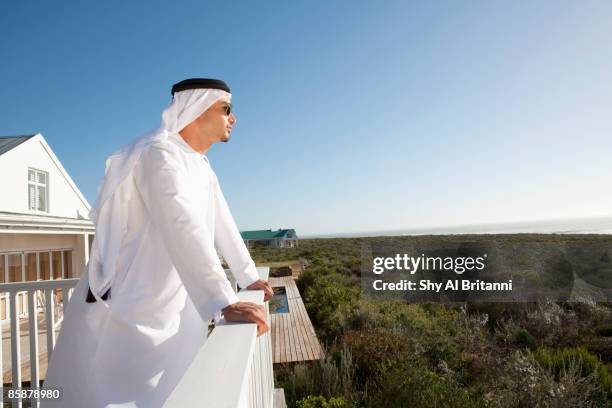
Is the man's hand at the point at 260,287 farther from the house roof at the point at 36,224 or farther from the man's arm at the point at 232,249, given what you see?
the house roof at the point at 36,224

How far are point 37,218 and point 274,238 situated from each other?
144 ft

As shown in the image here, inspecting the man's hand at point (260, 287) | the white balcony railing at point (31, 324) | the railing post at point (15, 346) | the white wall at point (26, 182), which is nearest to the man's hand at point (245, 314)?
the man's hand at point (260, 287)

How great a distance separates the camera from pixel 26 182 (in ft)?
31.4

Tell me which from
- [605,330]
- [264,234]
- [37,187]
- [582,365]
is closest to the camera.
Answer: [582,365]

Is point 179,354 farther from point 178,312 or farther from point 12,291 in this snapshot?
point 12,291

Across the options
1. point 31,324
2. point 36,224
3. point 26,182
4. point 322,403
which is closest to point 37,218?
point 36,224

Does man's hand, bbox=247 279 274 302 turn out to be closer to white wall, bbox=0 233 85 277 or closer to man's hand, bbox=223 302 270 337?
man's hand, bbox=223 302 270 337

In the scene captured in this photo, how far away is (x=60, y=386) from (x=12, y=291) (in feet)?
5.38

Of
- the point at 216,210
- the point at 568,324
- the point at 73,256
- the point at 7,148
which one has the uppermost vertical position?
the point at 7,148

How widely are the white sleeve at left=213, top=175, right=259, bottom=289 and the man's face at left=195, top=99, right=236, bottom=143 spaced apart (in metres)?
0.22

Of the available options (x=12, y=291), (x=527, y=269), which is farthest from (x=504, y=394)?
(x=527, y=269)

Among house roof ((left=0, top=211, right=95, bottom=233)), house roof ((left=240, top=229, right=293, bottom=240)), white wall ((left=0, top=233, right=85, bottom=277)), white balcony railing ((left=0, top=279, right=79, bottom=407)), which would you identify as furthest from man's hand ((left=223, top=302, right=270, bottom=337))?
house roof ((left=240, top=229, right=293, bottom=240))

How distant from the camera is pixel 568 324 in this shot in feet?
24.1

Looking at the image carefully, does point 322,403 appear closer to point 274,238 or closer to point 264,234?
point 274,238
